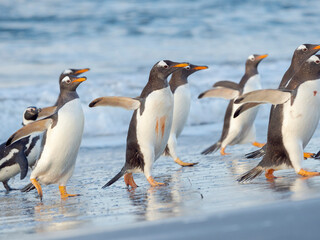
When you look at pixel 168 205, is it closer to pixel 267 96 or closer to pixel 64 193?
pixel 267 96

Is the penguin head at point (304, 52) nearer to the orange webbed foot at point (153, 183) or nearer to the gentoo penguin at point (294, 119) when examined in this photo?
the gentoo penguin at point (294, 119)

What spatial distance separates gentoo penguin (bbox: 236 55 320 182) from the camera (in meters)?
4.42

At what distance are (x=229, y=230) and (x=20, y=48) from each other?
15.3 m

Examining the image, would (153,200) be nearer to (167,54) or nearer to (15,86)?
(15,86)

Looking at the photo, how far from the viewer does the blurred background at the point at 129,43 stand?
10.9 meters

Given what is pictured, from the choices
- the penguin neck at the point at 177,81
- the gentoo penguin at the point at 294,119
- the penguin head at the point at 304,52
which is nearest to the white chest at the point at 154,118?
the gentoo penguin at the point at 294,119

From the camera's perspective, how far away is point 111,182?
4844 mm

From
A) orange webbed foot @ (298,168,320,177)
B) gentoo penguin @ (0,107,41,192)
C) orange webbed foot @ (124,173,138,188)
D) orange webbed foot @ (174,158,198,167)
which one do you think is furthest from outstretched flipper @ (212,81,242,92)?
orange webbed foot @ (298,168,320,177)

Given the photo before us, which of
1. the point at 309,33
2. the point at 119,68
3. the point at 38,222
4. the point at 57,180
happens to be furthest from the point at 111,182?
the point at 309,33

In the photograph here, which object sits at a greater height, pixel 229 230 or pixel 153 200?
pixel 229 230

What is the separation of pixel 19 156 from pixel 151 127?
1378 mm

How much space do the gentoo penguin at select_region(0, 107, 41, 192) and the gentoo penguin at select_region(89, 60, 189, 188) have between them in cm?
103

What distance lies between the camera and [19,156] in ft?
18.7

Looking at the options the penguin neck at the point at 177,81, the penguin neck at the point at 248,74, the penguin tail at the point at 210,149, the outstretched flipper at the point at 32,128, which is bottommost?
the penguin tail at the point at 210,149
